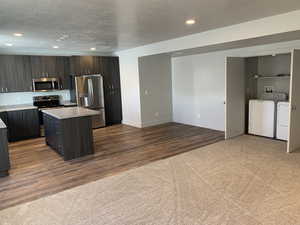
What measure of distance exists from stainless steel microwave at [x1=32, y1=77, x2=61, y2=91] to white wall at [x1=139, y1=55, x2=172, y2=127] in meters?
2.61

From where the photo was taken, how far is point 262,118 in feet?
18.0

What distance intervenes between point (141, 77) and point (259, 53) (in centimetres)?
330

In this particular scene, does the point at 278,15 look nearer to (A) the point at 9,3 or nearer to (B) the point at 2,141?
(A) the point at 9,3

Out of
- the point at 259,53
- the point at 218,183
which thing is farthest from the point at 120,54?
the point at 218,183

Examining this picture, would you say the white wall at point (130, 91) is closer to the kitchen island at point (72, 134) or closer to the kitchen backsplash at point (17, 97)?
the kitchen backsplash at point (17, 97)

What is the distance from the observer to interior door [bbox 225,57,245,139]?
537 cm

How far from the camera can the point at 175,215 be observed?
100 inches

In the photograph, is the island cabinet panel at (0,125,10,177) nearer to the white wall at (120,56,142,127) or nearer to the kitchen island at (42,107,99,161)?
the kitchen island at (42,107,99,161)

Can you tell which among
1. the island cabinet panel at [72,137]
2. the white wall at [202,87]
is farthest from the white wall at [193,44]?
the island cabinet panel at [72,137]

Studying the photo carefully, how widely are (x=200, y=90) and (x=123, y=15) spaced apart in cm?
405

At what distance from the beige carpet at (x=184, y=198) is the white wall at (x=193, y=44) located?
7.53 ft

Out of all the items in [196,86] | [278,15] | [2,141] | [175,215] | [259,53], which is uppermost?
[278,15]

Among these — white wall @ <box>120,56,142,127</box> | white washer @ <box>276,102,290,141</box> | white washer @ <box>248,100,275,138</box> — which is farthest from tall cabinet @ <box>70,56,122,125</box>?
white washer @ <box>276,102,290,141</box>

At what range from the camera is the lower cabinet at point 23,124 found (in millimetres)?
5820
